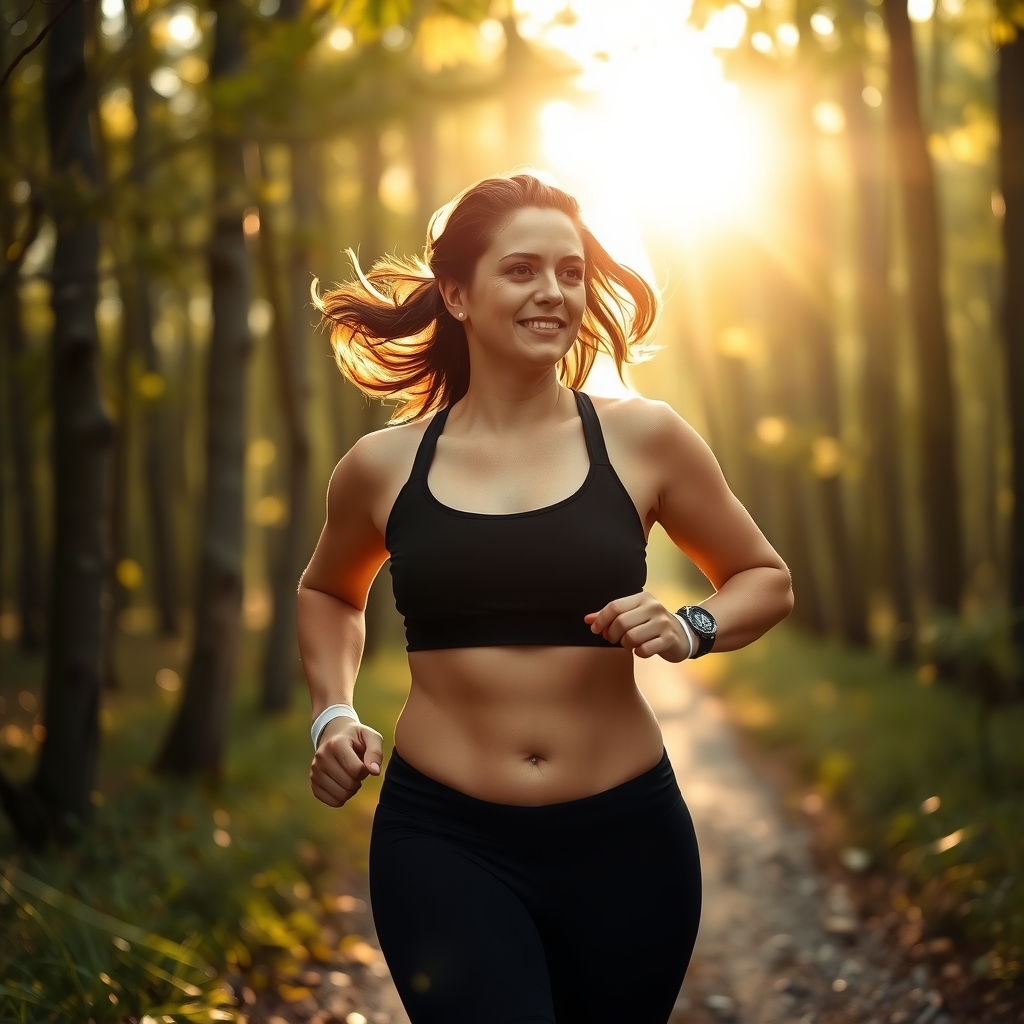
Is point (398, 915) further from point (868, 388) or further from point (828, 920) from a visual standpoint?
point (868, 388)

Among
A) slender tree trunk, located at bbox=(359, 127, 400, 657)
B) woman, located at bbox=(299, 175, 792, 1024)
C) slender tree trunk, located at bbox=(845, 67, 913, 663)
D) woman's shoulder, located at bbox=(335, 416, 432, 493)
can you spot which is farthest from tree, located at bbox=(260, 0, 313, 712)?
woman, located at bbox=(299, 175, 792, 1024)

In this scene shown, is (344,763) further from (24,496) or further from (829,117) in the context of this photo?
(829,117)

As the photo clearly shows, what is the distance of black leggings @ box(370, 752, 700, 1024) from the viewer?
8.50ft

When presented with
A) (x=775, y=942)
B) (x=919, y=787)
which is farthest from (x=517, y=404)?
(x=919, y=787)

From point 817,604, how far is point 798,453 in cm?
489

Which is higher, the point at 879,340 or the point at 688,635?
the point at 879,340

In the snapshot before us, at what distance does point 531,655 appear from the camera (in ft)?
Answer: 8.95

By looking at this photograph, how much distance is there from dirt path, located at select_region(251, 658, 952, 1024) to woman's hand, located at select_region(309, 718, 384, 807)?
312 cm

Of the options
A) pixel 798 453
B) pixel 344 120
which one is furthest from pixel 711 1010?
pixel 798 453

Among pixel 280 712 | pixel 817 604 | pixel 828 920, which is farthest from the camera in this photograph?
pixel 817 604

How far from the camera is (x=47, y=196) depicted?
563 centimetres

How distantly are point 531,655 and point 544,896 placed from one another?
1.71 feet

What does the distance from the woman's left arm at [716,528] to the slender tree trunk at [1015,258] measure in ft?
20.0

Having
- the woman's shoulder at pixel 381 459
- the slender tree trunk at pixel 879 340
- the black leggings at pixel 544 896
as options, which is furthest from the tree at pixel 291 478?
the black leggings at pixel 544 896
